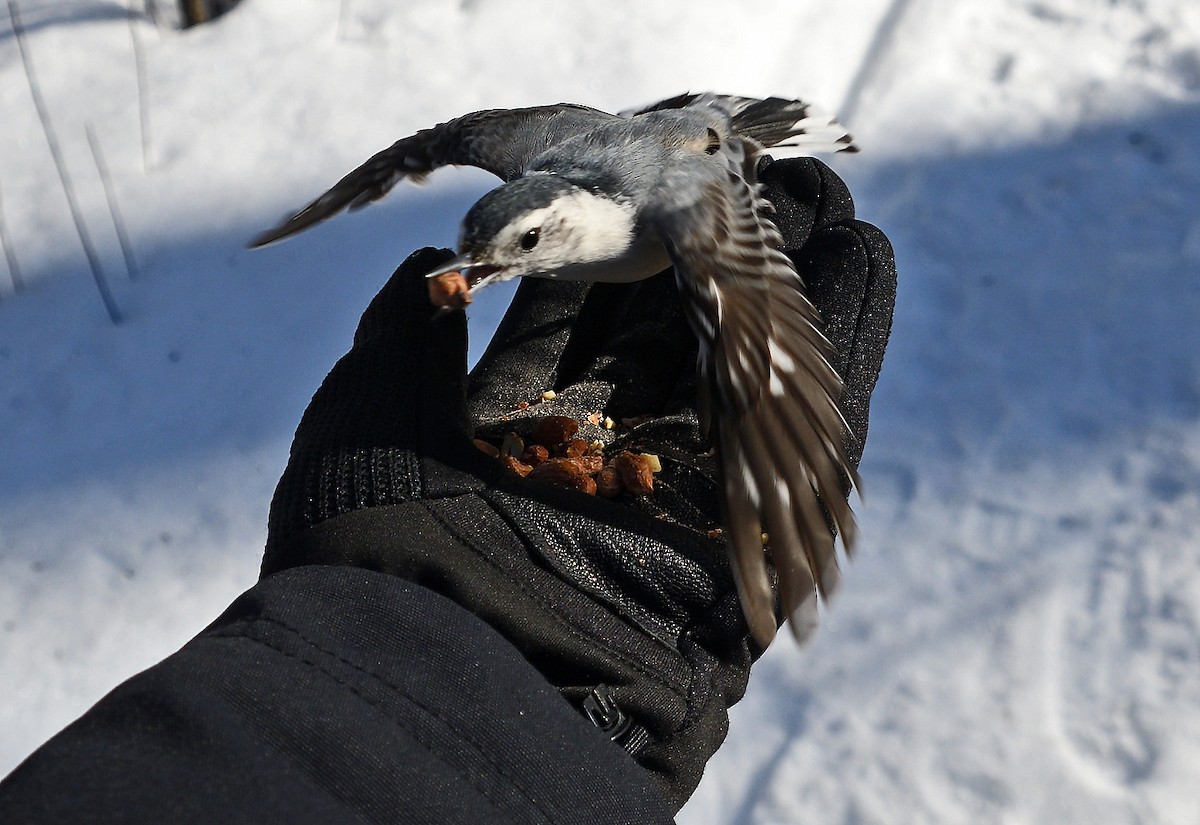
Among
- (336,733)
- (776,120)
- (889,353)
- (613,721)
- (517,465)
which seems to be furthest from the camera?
(889,353)

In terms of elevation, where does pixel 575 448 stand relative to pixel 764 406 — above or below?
below

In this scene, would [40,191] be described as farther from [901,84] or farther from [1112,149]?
[1112,149]

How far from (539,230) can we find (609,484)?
0.47m

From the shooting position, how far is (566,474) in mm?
1787

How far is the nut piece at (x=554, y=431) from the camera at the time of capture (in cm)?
196

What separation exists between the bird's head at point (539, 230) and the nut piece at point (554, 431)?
29cm

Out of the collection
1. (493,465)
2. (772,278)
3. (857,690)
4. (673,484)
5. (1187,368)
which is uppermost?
(772,278)

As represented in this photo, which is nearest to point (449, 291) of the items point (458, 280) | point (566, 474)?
point (458, 280)

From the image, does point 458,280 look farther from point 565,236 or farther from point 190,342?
point 190,342

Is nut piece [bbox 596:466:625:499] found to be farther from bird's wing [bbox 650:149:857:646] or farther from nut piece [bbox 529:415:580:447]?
bird's wing [bbox 650:149:857:646]

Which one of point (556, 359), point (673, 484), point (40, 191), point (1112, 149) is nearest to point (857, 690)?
point (673, 484)

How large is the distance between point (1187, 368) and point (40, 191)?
3.56m

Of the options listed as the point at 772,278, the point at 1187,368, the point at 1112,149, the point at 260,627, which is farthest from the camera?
the point at 1112,149

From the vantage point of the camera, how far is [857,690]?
89.4 inches
